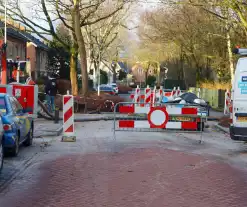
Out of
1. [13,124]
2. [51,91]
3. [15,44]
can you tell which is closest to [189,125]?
[13,124]

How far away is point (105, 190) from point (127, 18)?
127 ft

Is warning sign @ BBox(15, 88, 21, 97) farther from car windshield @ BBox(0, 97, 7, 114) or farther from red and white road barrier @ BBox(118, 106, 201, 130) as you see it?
car windshield @ BBox(0, 97, 7, 114)

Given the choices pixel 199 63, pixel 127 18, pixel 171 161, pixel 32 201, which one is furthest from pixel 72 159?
pixel 199 63

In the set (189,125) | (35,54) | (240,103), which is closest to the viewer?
(240,103)

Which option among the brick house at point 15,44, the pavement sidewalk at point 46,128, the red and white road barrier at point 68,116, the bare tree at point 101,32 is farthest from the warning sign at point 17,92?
the brick house at point 15,44

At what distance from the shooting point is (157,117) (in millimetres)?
15180

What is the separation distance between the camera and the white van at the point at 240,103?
13.3 m

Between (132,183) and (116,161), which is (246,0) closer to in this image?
(116,161)

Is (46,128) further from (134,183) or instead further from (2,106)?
(134,183)

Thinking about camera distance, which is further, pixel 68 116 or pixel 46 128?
pixel 46 128

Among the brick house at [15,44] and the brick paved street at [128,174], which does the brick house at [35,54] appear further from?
the brick paved street at [128,174]

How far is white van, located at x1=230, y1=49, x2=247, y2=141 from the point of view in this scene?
522 inches

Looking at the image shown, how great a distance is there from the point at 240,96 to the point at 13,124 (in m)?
5.65

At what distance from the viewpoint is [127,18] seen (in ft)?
152
